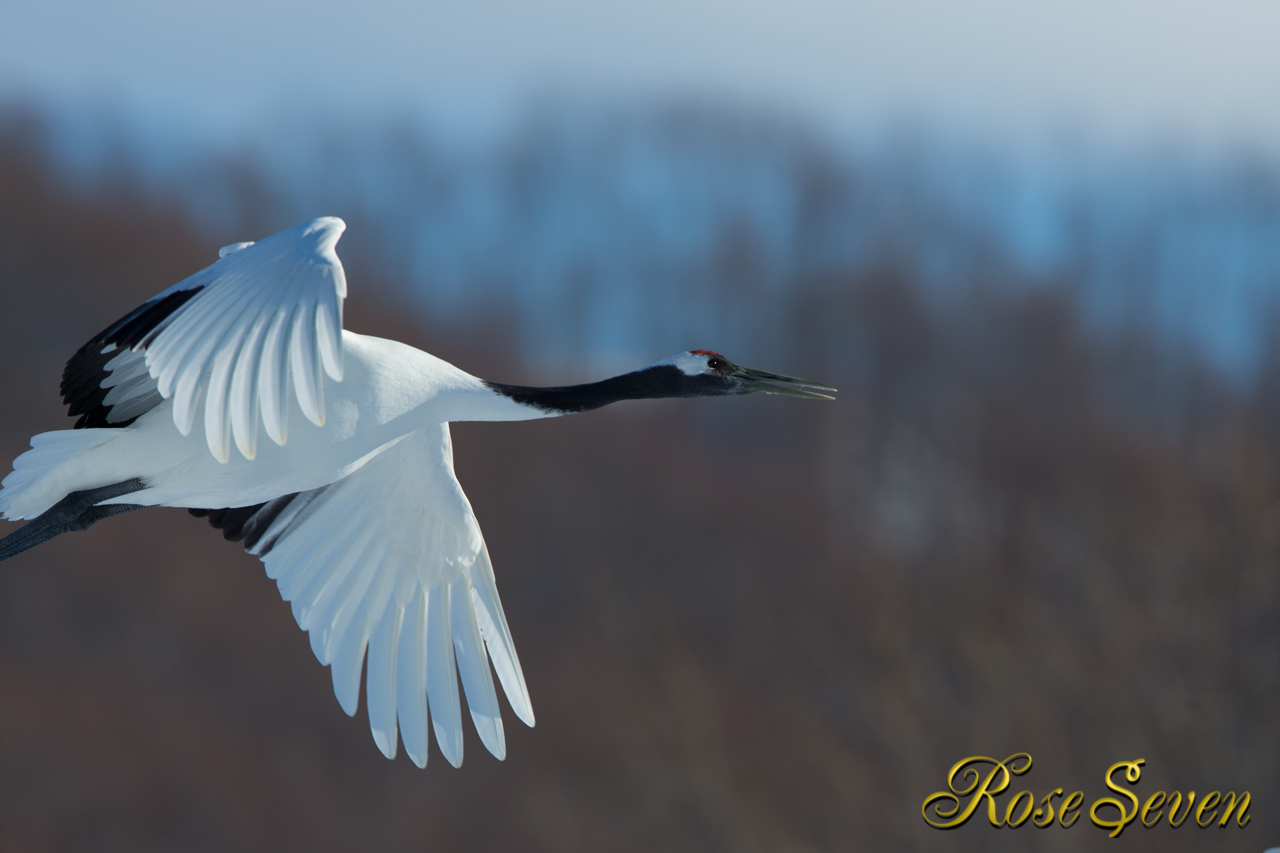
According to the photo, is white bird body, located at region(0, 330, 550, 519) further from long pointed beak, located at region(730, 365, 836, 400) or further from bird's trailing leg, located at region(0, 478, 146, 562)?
long pointed beak, located at region(730, 365, 836, 400)

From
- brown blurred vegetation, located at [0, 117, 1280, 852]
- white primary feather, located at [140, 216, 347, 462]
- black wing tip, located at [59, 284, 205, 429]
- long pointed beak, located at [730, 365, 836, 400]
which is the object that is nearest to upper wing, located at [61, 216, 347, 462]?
white primary feather, located at [140, 216, 347, 462]

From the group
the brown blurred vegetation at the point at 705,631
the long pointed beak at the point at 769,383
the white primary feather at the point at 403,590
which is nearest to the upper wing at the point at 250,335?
the white primary feather at the point at 403,590

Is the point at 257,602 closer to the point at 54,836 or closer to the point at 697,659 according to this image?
the point at 54,836

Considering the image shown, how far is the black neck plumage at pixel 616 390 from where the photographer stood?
4023 millimetres

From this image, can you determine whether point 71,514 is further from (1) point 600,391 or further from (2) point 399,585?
(1) point 600,391

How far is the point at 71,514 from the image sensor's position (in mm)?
4066

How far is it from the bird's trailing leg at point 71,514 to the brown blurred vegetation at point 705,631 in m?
19.1

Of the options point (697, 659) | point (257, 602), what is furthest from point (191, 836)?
point (697, 659)

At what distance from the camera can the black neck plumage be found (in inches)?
158

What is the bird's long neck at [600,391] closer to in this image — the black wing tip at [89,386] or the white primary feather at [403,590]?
the white primary feather at [403,590]

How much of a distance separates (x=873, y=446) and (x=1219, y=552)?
15762mm

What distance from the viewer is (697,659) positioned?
99.9ft

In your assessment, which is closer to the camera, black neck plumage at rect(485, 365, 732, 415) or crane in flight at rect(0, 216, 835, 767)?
crane in flight at rect(0, 216, 835, 767)

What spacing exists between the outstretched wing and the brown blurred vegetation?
1818cm
